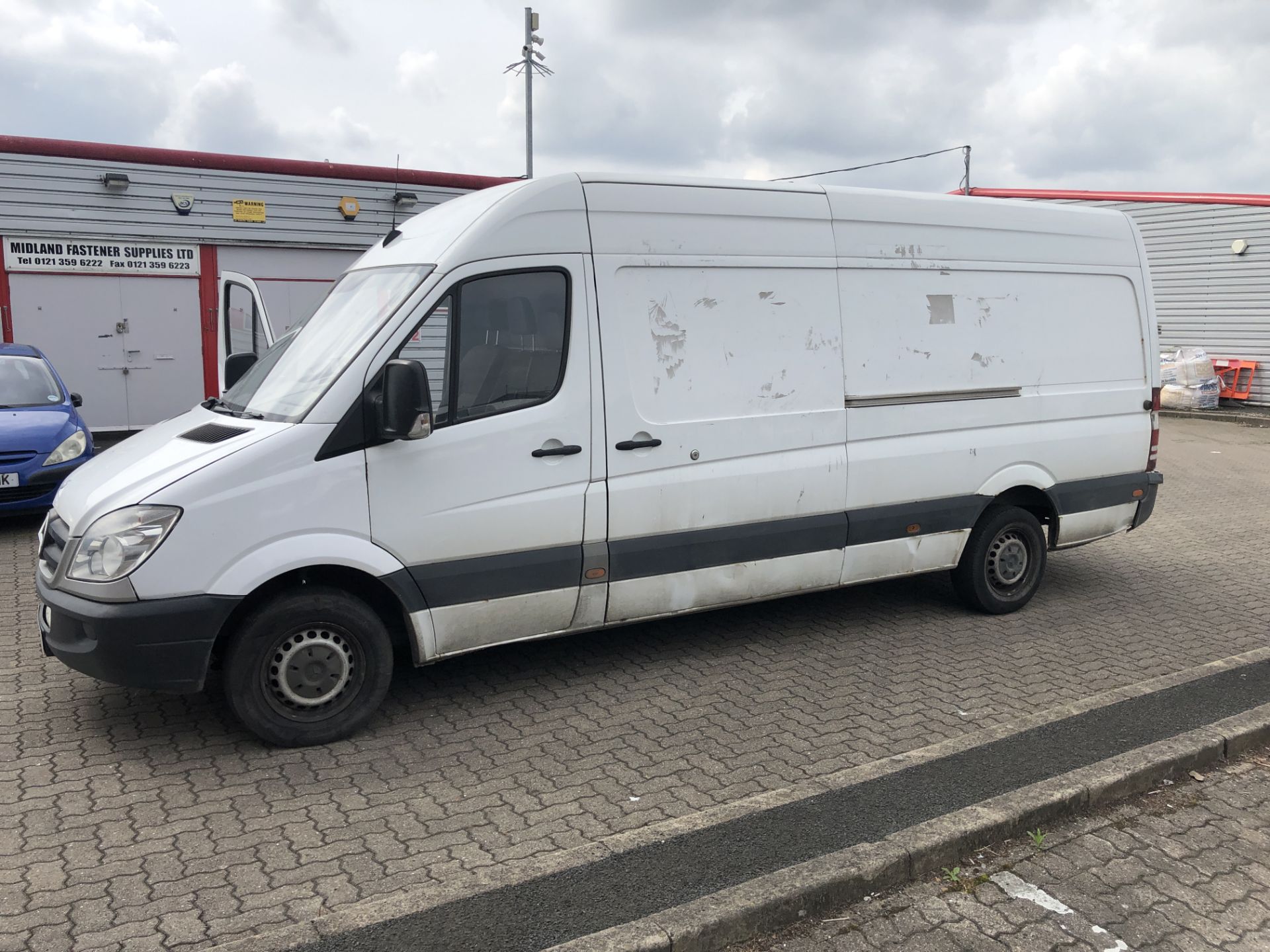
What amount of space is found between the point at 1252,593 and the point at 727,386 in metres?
4.46

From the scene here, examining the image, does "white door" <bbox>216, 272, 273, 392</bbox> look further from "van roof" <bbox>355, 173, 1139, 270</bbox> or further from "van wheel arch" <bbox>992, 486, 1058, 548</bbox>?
"van wheel arch" <bbox>992, 486, 1058, 548</bbox>

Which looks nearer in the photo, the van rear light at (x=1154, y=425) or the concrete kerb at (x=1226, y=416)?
the van rear light at (x=1154, y=425)

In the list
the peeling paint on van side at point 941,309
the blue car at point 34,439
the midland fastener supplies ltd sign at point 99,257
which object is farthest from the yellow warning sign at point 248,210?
the peeling paint on van side at point 941,309

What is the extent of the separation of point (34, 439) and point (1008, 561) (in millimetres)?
7609

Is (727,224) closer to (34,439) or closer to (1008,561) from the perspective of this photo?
(1008,561)

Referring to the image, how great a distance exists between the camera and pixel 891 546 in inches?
236

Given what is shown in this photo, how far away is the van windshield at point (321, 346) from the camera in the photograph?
14.8 ft

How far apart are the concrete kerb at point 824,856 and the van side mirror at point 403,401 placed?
1836mm

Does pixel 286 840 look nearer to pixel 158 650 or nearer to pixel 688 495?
pixel 158 650

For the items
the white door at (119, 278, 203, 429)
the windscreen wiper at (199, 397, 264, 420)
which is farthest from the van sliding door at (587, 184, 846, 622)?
the white door at (119, 278, 203, 429)

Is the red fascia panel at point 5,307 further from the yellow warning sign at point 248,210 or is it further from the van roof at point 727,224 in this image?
the van roof at point 727,224

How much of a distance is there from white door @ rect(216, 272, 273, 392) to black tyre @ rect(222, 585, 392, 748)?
9.75 feet

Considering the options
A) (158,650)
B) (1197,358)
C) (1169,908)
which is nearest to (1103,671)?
(1169,908)

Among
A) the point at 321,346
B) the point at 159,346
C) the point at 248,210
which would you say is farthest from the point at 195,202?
the point at 321,346
